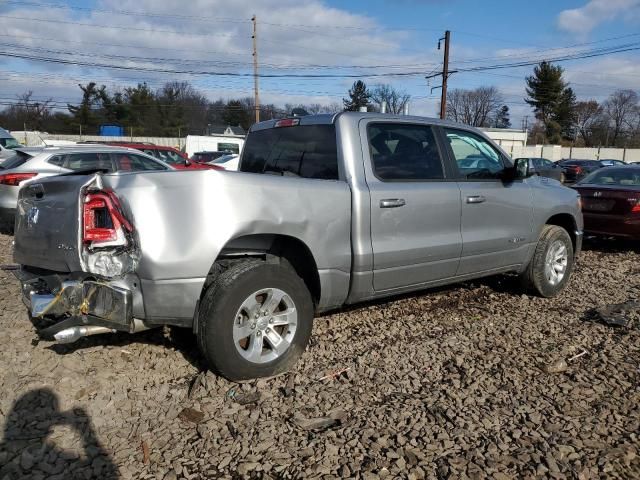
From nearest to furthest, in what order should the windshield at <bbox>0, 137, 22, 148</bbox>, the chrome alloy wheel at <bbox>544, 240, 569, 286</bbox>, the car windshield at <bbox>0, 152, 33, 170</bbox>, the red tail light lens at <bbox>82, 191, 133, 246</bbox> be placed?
the red tail light lens at <bbox>82, 191, 133, 246</bbox> < the chrome alloy wheel at <bbox>544, 240, 569, 286</bbox> < the car windshield at <bbox>0, 152, 33, 170</bbox> < the windshield at <bbox>0, 137, 22, 148</bbox>

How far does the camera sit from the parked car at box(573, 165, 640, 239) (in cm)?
804

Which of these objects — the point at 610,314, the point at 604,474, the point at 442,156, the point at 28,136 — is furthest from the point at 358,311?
the point at 28,136

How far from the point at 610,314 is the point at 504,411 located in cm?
243

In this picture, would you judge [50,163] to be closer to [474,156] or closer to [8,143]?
[474,156]

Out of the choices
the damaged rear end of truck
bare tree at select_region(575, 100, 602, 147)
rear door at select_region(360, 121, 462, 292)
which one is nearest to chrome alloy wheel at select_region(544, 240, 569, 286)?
rear door at select_region(360, 121, 462, 292)

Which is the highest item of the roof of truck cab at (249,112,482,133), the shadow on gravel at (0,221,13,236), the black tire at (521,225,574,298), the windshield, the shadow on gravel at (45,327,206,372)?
the windshield

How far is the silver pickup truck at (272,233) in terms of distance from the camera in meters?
3.02

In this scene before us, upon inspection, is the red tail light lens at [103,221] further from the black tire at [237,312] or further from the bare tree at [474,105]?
the bare tree at [474,105]

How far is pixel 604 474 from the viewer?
255cm

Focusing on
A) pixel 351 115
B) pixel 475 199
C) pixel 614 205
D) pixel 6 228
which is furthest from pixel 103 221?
pixel 6 228

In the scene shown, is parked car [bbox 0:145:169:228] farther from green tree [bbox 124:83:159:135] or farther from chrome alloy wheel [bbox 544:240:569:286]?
green tree [bbox 124:83:159:135]

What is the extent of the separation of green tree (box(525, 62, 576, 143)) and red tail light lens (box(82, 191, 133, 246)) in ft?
261

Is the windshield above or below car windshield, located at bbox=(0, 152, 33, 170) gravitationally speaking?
above

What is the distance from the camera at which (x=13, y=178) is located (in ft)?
28.4
